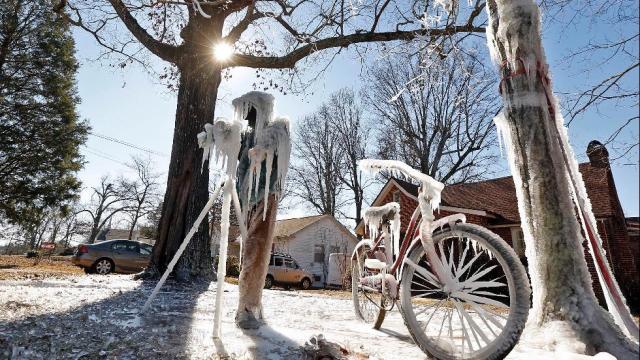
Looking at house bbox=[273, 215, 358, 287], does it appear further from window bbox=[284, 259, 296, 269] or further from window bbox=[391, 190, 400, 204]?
window bbox=[391, 190, 400, 204]

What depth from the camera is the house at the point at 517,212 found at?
1360cm

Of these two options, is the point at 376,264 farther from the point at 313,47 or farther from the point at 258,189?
the point at 313,47

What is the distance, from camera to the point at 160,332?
9.04 ft

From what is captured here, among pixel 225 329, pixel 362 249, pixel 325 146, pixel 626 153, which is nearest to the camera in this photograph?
pixel 225 329

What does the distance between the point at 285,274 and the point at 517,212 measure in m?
12.3

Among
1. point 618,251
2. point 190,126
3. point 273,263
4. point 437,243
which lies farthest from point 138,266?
point 618,251

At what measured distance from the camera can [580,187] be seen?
2572mm

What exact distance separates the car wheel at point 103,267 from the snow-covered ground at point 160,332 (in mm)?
11374

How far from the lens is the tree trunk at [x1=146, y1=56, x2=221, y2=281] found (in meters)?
6.66

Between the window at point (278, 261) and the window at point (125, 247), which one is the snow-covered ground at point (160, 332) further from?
the window at point (278, 261)

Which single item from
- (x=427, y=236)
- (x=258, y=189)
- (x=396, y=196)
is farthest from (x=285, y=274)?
(x=427, y=236)

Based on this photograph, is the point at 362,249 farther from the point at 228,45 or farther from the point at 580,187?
the point at 228,45

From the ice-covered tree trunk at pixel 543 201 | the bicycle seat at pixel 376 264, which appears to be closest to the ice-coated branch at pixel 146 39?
the bicycle seat at pixel 376 264

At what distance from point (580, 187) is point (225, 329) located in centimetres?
297
